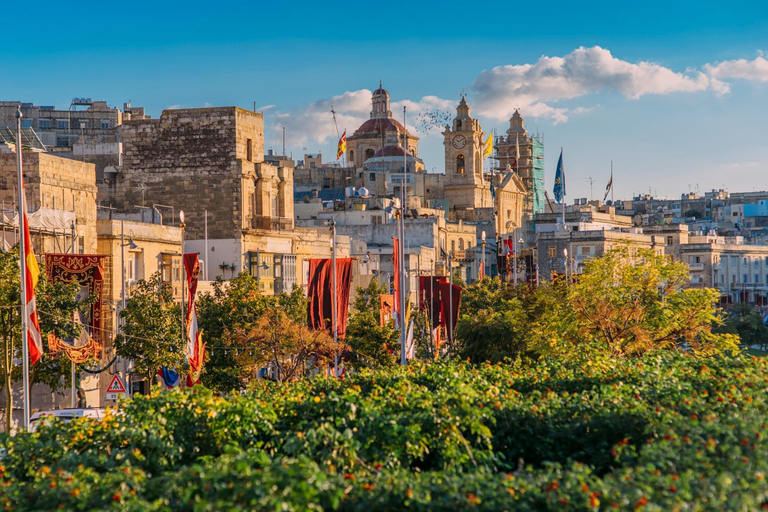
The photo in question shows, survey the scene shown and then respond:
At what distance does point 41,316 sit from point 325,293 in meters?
9.08

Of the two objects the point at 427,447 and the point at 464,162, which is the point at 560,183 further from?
the point at 427,447

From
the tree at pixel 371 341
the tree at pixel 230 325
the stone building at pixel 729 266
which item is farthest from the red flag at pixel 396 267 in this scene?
the stone building at pixel 729 266

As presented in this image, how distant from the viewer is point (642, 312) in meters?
35.5

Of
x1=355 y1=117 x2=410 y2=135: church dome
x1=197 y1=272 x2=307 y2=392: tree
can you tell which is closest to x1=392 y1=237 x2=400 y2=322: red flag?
x1=197 y1=272 x2=307 y2=392: tree

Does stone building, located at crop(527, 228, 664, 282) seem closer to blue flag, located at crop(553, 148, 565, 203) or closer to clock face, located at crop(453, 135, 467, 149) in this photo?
blue flag, located at crop(553, 148, 565, 203)

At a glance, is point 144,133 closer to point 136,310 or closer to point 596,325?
point 136,310

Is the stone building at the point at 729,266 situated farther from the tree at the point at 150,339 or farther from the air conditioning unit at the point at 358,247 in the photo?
the tree at the point at 150,339

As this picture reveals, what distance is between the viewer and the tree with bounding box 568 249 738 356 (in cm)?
3475

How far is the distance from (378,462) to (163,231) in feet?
93.8

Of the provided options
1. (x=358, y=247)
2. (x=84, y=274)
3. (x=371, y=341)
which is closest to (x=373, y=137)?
(x=358, y=247)

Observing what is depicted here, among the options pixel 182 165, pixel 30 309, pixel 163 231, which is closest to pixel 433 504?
pixel 30 309

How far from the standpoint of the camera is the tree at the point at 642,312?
34.8 meters

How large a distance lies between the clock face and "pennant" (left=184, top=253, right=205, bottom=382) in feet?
306

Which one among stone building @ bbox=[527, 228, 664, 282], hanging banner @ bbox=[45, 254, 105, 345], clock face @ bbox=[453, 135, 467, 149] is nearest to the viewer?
hanging banner @ bbox=[45, 254, 105, 345]
